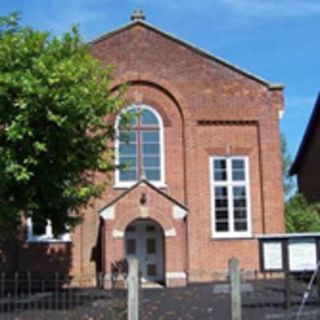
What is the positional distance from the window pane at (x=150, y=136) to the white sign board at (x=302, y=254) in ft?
36.1

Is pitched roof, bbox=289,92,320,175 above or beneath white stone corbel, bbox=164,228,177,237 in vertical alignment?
above

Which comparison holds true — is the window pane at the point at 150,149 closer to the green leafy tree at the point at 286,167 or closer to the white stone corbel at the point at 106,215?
the white stone corbel at the point at 106,215

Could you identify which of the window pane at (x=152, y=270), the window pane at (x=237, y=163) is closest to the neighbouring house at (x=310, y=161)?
the window pane at (x=237, y=163)

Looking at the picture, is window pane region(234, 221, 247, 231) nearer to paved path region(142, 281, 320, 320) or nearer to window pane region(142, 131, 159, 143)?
paved path region(142, 281, 320, 320)

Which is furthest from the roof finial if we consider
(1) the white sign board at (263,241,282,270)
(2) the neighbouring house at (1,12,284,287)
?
(1) the white sign board at (263,241,282,270)

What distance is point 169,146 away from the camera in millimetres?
26141

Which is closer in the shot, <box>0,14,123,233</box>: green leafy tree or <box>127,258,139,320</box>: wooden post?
<box>127,258,139,320</box>: wooden post

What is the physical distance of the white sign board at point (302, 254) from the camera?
52.6 ft

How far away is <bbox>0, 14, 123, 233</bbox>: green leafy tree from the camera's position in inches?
595

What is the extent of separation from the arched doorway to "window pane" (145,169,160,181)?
1.77m

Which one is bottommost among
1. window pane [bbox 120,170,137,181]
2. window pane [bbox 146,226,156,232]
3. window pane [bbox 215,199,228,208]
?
window pane [bbox 146,226,156,232]

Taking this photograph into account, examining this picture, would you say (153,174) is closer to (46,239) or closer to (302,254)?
(46,239)

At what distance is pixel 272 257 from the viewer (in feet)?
52.7

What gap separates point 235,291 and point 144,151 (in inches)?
643
